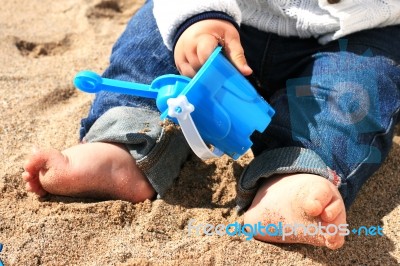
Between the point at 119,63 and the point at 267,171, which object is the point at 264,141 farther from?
the point at 119,63

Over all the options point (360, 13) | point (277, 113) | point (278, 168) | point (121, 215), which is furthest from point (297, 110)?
point (121, 215)

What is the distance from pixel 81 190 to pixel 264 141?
38cm

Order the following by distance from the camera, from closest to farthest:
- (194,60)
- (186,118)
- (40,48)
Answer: (186,118), (194,60), (40,48)

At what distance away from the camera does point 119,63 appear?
1269mm

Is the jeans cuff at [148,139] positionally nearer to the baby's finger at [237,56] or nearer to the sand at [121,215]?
the sand at [121,215]

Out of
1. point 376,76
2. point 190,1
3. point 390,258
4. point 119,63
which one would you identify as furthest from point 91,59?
point 390,258

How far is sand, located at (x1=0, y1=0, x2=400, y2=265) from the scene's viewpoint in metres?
0.97

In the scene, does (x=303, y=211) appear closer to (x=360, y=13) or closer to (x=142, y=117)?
(x=142, y=117)

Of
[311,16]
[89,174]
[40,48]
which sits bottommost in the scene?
[40,48]

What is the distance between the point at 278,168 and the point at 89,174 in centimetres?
36

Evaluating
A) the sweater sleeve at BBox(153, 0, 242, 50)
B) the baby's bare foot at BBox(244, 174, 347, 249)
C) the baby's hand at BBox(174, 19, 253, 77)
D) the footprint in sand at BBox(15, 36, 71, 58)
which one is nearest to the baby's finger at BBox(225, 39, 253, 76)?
the baby's hand at BBox(174, 19, 253, 77)

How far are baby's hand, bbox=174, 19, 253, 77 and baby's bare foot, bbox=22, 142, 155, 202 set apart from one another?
0.22m

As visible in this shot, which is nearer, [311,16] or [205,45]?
[205,45]

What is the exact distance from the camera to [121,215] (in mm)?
1045
